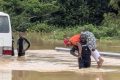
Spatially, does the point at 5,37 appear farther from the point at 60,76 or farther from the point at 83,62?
the point at 60,76

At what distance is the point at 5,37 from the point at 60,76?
412 cm

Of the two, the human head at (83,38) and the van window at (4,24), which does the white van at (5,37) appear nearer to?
the van window at (4,24)

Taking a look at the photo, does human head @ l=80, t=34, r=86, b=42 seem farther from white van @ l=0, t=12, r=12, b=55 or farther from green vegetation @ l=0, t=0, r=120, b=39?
green vegetation @ l=0, t=0, r=120, b=39

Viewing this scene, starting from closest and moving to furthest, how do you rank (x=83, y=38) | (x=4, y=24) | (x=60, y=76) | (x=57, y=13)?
(x=60, y=76) → (x=83, y=38) → (x=4, y=24) → (x=57, y=13)

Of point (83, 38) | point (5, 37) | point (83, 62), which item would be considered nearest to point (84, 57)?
point (83, 62)

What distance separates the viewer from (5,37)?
16.9 m

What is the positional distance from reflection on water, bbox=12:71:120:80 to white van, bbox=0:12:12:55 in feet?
6.94

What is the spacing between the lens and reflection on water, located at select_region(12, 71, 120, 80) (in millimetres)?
12938

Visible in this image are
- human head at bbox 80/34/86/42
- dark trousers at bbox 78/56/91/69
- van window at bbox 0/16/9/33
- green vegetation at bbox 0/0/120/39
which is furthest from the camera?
green vegetation at bbox 0/0/120/39

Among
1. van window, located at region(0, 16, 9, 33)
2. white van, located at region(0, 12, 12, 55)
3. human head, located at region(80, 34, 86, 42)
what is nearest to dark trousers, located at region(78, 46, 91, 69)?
human head, located at region(80, 34, 86, 42)

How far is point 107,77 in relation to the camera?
43.0 ft

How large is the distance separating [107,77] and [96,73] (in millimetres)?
1155

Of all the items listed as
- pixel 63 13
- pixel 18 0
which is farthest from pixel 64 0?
pixel 18 0

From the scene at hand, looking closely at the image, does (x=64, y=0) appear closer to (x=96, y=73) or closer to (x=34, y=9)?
(x=34, y=9)
